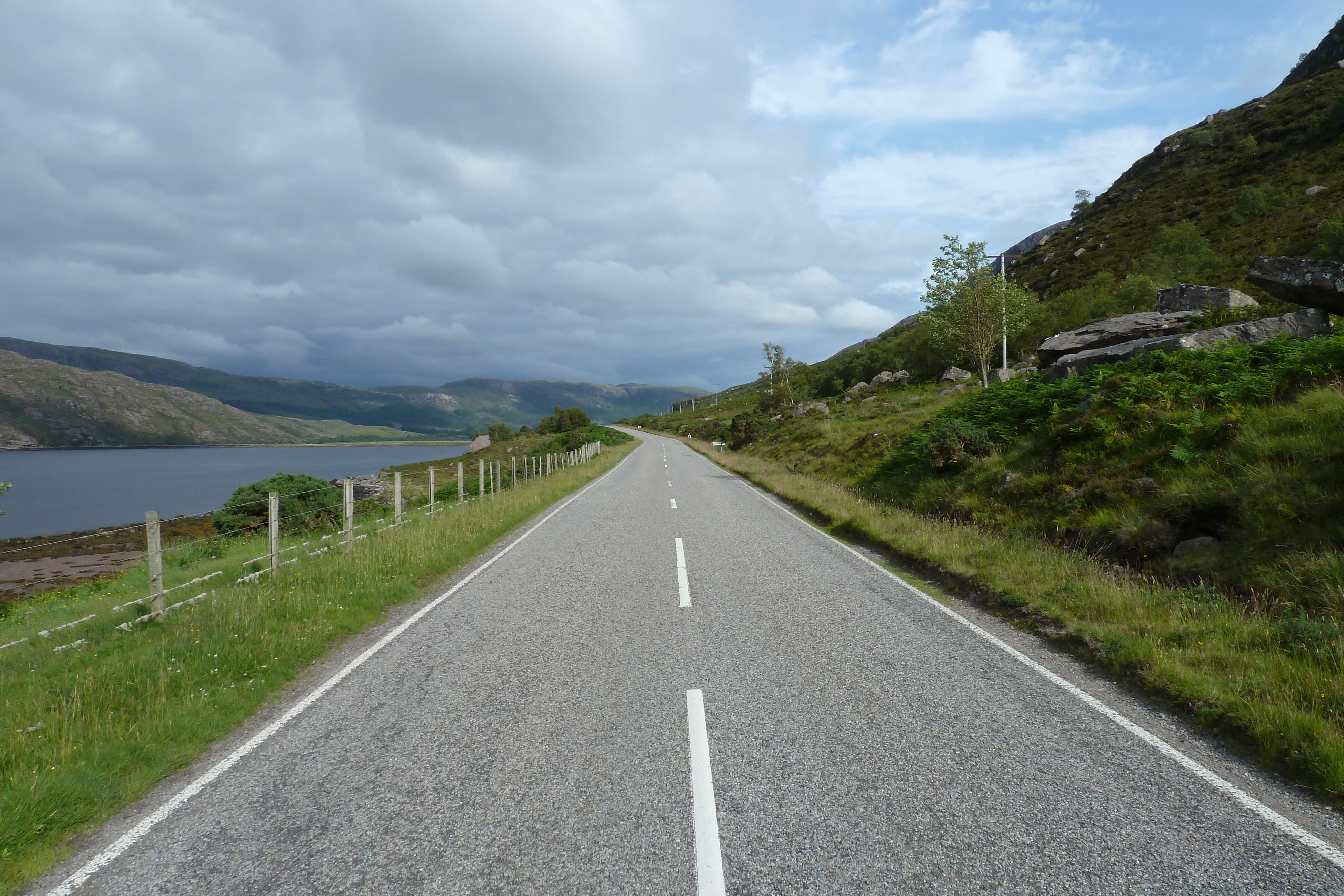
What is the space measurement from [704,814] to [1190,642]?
5.03 meters

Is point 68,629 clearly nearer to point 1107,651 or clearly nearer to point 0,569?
point 1107,651

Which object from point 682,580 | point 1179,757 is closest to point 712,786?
point 1179,757

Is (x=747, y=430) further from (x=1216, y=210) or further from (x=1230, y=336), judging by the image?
(x=1216, y=210)

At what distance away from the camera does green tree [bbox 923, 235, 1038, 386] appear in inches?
1051

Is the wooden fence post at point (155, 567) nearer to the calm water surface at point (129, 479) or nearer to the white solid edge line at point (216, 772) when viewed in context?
the white solid edge line at point (216, 772)

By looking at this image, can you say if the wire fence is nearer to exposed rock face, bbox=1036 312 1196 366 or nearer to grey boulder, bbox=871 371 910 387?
exposed rock face, bbox=1036 312 1196 366

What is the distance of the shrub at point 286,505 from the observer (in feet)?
59.3

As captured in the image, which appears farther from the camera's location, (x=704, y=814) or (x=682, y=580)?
(x=682, y=580)

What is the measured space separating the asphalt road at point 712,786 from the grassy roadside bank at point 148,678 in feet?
1.09

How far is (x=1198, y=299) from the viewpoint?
15641 mm

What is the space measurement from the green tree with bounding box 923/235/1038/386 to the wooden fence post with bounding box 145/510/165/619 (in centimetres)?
2829

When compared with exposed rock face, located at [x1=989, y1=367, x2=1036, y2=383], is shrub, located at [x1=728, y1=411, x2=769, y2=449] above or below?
below

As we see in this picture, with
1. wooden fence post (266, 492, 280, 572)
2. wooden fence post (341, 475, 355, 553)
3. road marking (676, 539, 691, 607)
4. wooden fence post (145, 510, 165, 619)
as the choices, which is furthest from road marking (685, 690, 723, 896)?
wooden fence post (341, 475, 355, 553)

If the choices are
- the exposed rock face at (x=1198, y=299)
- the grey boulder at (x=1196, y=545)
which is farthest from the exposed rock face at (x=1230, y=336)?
the grey boulder at (x=1196, y=545)
